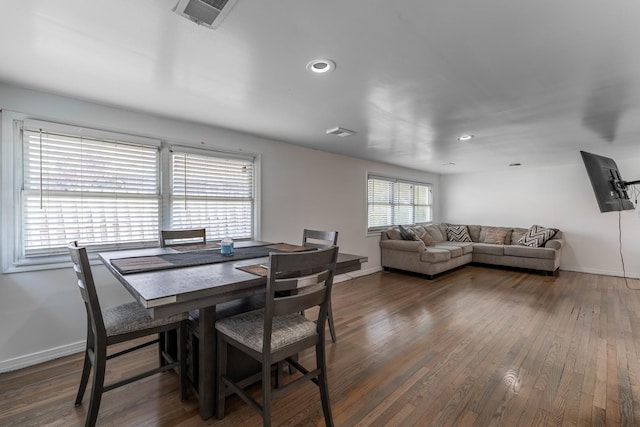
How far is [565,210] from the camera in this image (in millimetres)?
5723

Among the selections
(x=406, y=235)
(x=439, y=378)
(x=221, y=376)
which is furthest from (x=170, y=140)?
(x=406, y=235)

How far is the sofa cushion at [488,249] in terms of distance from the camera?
18.8 feet

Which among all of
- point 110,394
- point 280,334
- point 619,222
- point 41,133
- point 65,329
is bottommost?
point 110,394

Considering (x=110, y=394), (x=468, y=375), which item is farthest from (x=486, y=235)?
(x=110, y=394)

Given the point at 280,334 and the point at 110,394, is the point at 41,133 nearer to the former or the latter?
the point at 110,394

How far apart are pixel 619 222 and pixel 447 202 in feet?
10.3

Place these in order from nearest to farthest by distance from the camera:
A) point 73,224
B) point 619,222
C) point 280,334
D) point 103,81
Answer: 1. point 280,334
2. point 103,81
3. point 73,224
4. point 619,222

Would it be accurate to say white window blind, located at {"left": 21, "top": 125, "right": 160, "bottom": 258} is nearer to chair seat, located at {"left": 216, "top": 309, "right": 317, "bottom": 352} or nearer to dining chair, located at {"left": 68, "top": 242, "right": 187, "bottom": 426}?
dining chair, located at {"left": 68, "top": 242, "right": 187, "bottom": 426}

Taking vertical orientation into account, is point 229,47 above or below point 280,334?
above

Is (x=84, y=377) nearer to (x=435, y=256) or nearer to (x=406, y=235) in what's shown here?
(x=435, y=256)

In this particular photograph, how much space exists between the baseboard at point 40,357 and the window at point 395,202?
4410 millimetres

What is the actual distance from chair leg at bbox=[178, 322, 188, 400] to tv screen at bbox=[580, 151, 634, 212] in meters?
4.03

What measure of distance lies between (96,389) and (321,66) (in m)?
2.25

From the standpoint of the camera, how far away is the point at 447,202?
7496 mm
